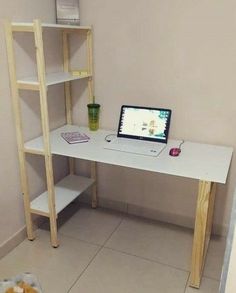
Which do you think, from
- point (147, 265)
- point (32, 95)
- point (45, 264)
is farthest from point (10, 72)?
point (147, 265)

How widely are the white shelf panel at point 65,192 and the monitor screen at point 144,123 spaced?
55 centimetres

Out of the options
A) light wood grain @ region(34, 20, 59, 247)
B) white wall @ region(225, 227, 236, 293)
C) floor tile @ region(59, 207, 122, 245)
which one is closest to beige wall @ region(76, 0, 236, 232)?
floor tile @ region(59, 207, 122, 245)

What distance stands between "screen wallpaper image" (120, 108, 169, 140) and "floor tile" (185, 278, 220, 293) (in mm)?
931

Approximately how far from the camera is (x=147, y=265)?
1981 mm

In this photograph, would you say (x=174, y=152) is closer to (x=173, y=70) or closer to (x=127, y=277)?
(x=173, y=70)

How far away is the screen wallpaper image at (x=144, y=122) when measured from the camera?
2.08 meters

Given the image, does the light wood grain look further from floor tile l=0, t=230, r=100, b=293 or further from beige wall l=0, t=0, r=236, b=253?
beige wall l=0, t=0, r=236, b=253

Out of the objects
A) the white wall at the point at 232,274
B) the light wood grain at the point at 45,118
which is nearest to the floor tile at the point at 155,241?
the light wood grain at the point at 45,118

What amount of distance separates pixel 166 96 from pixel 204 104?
0.87 feet

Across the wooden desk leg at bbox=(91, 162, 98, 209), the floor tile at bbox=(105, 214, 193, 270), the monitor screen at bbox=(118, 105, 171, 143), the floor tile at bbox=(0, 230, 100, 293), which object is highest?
the monitor screen at bbox=(118, 105, 171, 143)

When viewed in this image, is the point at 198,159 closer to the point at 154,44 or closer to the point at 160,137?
the point at 160,137

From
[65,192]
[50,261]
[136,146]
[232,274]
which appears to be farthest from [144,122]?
[232,274]

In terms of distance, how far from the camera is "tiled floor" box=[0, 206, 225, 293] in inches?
71.8

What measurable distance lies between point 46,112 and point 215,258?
1.45 m
